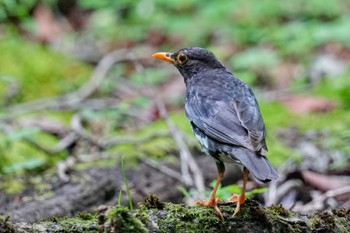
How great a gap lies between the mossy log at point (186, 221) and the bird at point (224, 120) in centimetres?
7

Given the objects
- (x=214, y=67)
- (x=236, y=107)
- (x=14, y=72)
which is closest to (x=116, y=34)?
(x=14, y=72)

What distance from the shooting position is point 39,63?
872cm

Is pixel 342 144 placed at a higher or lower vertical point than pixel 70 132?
lower

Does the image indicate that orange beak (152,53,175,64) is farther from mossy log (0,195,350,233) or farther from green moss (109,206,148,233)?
green moss (109,206,148,233)

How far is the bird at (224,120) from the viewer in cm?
318

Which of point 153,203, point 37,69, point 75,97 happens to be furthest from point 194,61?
point 37,69

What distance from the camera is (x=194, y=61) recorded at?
449 centimetres

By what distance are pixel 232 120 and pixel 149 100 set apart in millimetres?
4292

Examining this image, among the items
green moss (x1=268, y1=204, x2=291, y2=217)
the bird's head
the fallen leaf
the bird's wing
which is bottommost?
the fallen leaf

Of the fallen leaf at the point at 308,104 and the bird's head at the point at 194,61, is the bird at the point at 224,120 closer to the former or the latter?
the bird's head at the point at 194,61

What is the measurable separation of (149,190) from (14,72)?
397 cm


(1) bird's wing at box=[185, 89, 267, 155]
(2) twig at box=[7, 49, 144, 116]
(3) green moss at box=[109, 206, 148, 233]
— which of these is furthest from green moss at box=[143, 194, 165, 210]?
(2) twig at box=[7, 49, 144, 116]

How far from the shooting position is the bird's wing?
3328mm

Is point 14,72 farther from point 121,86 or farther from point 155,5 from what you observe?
point 155,5
